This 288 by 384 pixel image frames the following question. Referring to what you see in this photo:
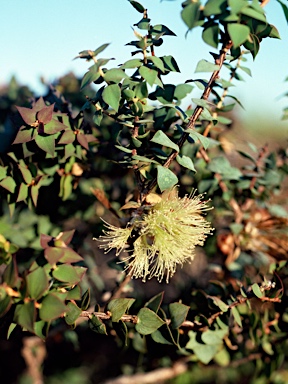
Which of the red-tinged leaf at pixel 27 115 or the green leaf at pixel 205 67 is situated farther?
the red-tinged leaf at pixel 27 115

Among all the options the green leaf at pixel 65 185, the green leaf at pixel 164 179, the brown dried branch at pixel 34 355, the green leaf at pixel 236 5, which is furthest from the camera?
the brown dried branch at pixel 34 355

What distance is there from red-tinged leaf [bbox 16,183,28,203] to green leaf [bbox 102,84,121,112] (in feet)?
0.87

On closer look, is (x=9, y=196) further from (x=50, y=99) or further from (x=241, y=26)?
(x=241, y=26)

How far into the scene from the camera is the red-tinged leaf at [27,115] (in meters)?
0.69

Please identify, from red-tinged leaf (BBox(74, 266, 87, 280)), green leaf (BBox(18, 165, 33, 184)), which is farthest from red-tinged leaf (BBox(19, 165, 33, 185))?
red-tinged leaf (BBox(74, 266, 87, 280))

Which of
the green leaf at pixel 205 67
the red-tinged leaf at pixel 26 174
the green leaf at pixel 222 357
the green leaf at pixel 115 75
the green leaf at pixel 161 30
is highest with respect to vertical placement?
the green leaf at pixel 161 30

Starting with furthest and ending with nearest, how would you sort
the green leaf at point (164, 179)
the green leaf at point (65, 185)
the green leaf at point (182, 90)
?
the green leaf at point (65, 185) < the green leaf at point (182, 90) < the green leaf at point (164, 179)

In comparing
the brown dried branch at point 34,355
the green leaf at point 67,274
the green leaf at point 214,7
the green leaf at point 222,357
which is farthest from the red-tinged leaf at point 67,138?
the brown dried branch at point 34,355

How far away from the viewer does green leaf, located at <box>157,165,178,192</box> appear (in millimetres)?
617

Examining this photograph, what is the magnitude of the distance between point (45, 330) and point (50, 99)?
51 cm

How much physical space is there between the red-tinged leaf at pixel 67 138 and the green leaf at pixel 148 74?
201mm

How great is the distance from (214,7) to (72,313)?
468 mm

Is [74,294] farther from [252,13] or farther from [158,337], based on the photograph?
[252,13]

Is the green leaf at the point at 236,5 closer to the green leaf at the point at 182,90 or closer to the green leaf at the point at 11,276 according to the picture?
the green leaf at the point at 182,90
